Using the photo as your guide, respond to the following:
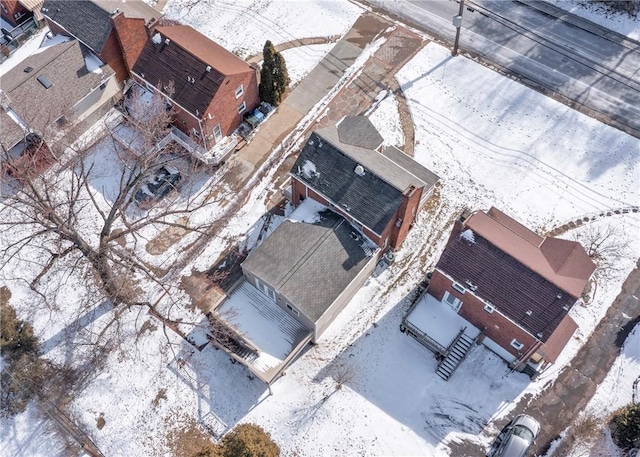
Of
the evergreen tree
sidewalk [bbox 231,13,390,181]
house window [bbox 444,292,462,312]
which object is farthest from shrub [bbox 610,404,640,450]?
the evergreen tree

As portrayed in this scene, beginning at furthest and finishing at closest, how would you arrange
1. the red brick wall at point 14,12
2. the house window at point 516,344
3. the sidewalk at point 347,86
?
the red brick wall at point 14,12 < the sidewalk at point 347,86 < the house window at point 516,344

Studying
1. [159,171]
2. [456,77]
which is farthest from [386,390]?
[456,77]

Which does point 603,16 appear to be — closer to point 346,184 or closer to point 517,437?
point 346,184

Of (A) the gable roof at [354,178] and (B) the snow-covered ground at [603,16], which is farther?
(B) the snow-covered ground at [603,16]

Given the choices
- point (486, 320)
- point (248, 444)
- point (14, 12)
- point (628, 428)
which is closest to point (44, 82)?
point (14, 12)

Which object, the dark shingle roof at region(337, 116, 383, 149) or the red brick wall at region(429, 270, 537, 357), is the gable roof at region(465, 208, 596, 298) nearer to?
the red brick wall at region(429, 270, 537, 357)

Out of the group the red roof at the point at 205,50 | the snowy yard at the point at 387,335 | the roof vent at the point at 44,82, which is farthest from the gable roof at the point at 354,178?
the roof vent at the point at 44,82

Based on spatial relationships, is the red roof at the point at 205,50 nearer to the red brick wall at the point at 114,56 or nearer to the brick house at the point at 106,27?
the brick house at the point at 106,27
